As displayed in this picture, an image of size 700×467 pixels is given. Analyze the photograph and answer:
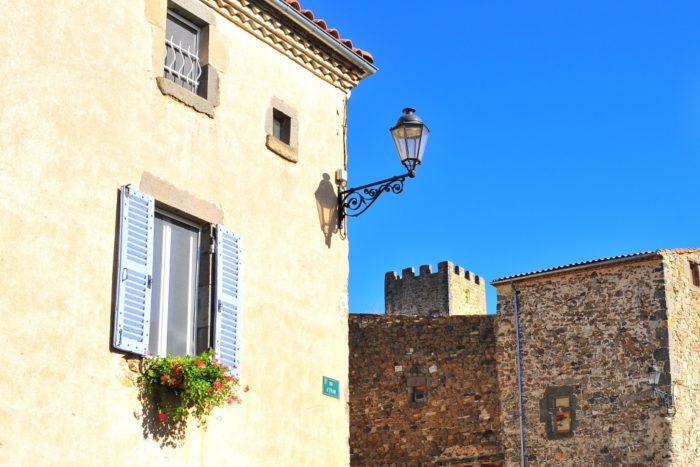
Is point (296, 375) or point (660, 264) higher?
point (660, 264)

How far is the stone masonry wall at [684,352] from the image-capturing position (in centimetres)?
1962

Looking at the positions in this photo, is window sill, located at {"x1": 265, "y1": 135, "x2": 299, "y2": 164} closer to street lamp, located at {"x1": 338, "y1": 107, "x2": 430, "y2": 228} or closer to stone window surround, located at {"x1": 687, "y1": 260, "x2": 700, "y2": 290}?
street lamp, located at {"x1": 338, "y1": 107, "x2": 430, "y2": 228}

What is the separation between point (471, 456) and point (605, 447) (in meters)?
2.95

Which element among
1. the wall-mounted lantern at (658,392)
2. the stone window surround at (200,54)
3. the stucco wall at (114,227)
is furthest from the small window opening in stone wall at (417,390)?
the stone window surround at (200,54)

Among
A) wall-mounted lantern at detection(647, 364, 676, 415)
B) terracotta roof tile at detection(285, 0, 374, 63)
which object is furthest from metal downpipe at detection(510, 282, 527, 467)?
terracotta roof tile at detection(285, 0, 374, 63)

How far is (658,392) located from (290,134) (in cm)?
1206

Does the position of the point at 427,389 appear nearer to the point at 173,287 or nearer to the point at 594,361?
the point at 594,361

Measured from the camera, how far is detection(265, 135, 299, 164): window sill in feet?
32.2

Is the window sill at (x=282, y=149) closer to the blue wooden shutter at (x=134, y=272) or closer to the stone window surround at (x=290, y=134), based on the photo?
the stone window surround at (x=290, y=134)

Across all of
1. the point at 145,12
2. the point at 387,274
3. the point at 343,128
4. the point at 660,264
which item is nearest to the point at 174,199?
the point at 145,12

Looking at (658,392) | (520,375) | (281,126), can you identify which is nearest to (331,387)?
(281,126)

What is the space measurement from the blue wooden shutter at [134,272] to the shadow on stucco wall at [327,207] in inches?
99.4

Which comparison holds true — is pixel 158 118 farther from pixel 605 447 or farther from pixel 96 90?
pixel 605 447

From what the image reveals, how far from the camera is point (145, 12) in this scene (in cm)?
872
